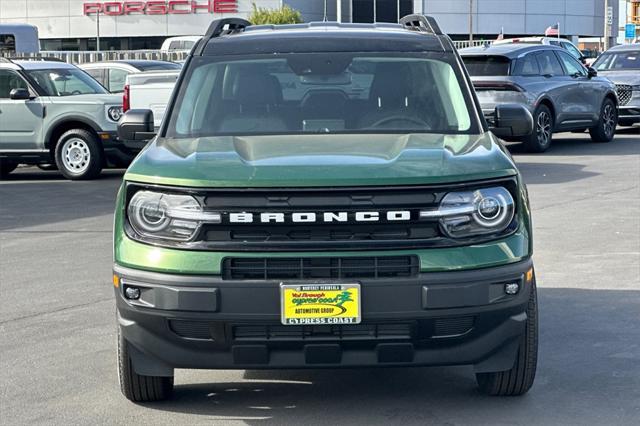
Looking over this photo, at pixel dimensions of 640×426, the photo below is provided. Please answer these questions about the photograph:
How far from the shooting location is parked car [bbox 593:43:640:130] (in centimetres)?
2411

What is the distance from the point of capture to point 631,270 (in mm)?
→ 9539

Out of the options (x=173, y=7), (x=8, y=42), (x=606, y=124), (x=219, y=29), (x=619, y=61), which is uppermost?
(x=173, y=7)

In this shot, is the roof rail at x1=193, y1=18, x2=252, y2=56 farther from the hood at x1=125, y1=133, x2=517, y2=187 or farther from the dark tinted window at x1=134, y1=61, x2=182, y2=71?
the dark tinted window at x1=134, y1=61, x2=182, y2=71

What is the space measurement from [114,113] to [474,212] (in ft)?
43.2

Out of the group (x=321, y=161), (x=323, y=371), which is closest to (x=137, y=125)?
(x=323, y=371)

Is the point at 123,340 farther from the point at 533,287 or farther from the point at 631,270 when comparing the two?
the point at 631,270

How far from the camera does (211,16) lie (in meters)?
79.0

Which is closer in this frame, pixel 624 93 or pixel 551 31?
pixel 624 93

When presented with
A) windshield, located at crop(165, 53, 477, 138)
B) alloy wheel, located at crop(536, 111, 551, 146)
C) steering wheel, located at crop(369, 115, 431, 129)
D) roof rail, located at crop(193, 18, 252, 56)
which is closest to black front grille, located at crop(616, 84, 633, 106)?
alloy wheel, located at crop(536, 111, 551, 146)

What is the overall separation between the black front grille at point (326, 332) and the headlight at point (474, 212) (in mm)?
460

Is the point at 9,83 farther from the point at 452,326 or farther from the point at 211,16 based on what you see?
the point at 211,16

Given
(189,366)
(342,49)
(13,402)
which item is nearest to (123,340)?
(189,366)

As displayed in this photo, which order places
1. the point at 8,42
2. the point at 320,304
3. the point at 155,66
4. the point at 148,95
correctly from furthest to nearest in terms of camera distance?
the point at 8,42 < the point at 155,66 < the point at 148,95 < the point at 320,304

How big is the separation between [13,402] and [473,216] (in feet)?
7.85
